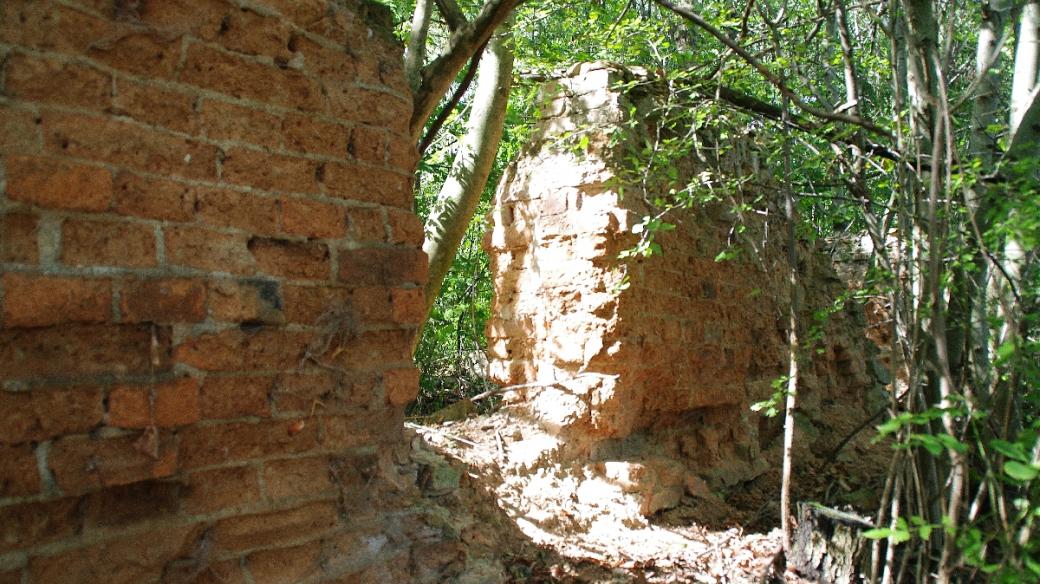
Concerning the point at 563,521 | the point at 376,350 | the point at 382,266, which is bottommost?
the point at 563,521

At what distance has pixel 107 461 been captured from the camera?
1.53 m

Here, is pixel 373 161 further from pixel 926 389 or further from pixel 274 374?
pixel 926 389

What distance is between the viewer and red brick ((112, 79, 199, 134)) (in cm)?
162

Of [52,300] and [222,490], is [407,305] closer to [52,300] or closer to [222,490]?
[222,490]

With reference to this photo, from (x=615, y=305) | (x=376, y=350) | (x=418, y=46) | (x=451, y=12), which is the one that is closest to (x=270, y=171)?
(x=376, y=350)

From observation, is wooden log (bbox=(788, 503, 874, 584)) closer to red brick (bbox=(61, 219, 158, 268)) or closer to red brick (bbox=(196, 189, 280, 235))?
red brick (bbox=(196, 189, 280, 235))

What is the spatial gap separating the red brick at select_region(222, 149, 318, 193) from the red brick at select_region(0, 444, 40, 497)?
0.74 meters

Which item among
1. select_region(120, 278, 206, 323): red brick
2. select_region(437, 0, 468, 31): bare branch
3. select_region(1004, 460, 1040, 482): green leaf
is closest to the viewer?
select_region(1004, 460, 1040, 482): green leaf

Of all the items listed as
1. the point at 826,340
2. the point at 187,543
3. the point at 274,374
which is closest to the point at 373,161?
the point at 274,374

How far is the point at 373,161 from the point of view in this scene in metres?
2.07

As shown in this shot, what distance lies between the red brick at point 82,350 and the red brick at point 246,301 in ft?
0.45

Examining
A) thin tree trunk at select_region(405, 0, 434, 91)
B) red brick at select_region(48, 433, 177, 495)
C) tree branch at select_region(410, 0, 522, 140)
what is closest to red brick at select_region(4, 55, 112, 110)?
red brick at select_region(48, 433, 177, 495)

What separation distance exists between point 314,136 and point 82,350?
0.78 metres

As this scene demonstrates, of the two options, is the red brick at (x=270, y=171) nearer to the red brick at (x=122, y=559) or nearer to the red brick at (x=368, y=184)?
the red brick at (x=368, y=184)
